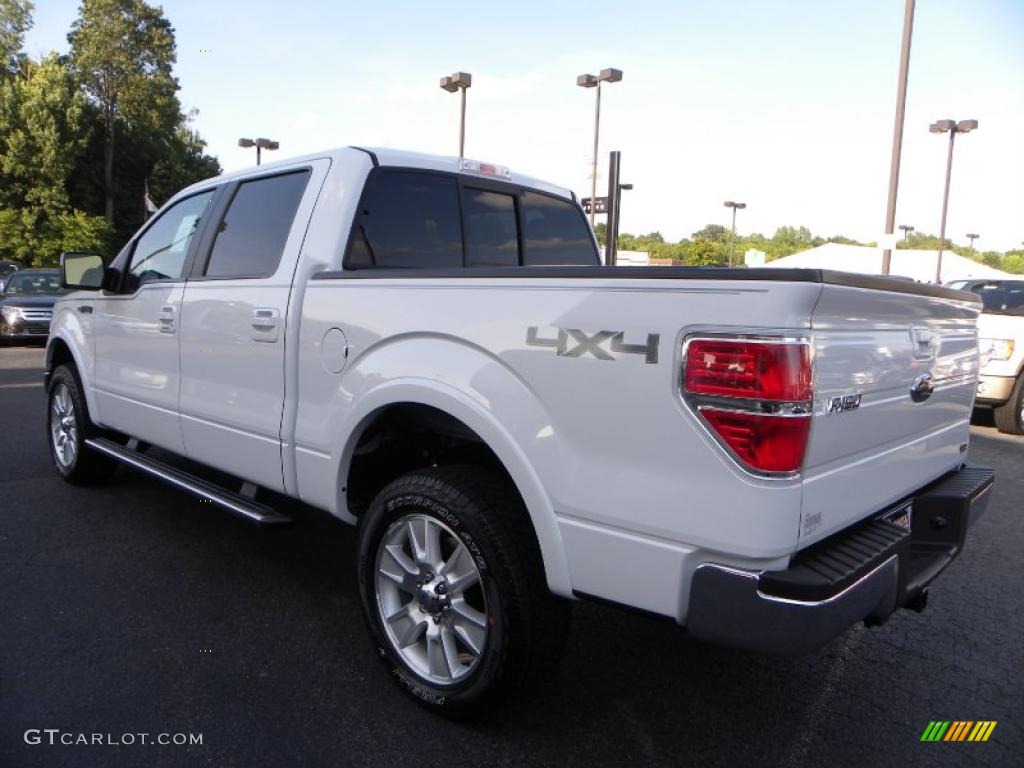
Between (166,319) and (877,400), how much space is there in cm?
339

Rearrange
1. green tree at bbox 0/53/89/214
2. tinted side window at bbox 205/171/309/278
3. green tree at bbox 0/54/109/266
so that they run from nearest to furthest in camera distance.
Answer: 1. tinted side window at bbox 205/171/309/278
2. green tree at bbox 0/54/109/266
3. green tree at bbox 0/53/89/214

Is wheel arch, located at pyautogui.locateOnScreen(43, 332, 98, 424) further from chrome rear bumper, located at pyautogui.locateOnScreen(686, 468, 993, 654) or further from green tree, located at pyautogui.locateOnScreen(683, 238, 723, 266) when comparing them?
green tree, located at pyautogui.locateOnScreen(683, 238, 723, 266)

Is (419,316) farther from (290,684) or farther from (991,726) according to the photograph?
(991,726)

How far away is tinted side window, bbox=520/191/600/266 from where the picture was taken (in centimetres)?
426

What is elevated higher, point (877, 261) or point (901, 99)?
point (901, 99)

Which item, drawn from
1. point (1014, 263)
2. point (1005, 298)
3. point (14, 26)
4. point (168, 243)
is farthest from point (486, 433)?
point (1014, 263)

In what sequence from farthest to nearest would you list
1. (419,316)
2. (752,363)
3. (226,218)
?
(226,218), (419,316), (752,363)

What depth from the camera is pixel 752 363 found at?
1.86m

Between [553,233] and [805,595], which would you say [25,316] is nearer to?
[553,233]

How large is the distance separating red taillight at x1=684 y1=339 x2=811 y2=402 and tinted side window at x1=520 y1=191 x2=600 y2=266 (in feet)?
8.02

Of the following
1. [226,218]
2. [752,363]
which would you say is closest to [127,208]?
[226,218]

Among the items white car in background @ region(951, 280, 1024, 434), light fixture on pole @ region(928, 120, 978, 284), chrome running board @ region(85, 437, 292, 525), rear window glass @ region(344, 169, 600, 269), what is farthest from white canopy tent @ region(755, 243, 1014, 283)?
chrome running board @ region(85, 437, 292, 525)

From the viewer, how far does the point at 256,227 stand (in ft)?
12.0

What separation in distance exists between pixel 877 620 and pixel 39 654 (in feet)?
9.98
